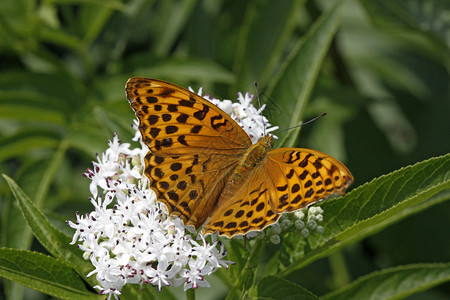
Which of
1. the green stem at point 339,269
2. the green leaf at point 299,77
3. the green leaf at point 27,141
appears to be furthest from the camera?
the green stem at point 339,269

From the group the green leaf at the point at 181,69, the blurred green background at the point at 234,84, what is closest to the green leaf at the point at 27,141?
the blurred green background at the point at 234,84

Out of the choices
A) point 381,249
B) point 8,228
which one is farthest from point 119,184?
point 381,249

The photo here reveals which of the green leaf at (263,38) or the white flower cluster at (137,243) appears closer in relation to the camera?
the white flower cluster at (137,243)

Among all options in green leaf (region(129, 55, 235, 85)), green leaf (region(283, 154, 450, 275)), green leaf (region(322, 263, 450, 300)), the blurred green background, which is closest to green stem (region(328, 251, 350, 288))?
the blurred green background

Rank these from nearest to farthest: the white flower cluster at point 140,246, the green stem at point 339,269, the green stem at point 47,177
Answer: the white flower cluster at point 140,246, the green stem at point 47,177, the green stem at point 339,269

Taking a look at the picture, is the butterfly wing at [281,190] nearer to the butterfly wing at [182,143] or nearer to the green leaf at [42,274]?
the butterfly wing at [182,143]

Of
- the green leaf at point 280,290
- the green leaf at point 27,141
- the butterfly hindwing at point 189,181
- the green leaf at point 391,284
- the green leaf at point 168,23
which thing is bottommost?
the green leaf at point 391,284

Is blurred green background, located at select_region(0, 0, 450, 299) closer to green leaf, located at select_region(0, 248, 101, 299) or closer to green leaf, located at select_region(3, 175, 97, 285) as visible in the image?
green leaf, located at select_region(3, 175, 97, 285)
